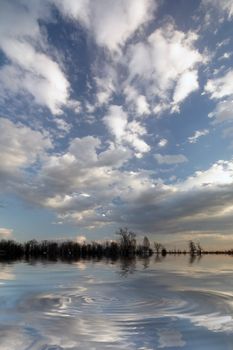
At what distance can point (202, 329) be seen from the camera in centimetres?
1051

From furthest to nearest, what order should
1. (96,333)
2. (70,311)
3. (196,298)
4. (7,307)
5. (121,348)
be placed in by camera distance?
(196,298) < (7,307) < (70,311) < (96,333) < (121,348)

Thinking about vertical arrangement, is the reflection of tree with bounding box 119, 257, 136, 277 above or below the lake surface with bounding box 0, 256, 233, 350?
above

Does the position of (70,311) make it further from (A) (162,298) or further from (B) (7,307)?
(A) (162,298)

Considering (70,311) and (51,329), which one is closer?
(51,329)

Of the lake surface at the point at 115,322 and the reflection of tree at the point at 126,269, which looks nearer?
the lake surface at the point at 115,322

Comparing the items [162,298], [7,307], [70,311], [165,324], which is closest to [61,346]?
[165,324]

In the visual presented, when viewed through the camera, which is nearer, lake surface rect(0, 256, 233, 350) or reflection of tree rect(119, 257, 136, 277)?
lake surface rect(0, 256, 233, 350)

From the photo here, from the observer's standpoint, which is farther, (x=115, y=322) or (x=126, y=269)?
(x=126, y=269)

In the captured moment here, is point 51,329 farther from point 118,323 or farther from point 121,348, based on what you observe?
point 121,348

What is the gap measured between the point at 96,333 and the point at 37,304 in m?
6.22

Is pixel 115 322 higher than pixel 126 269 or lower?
lower

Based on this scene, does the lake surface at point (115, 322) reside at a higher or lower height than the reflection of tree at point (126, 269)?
lower

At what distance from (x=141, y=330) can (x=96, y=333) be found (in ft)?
3.91

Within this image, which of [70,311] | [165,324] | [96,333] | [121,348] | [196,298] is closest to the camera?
[121,348]
